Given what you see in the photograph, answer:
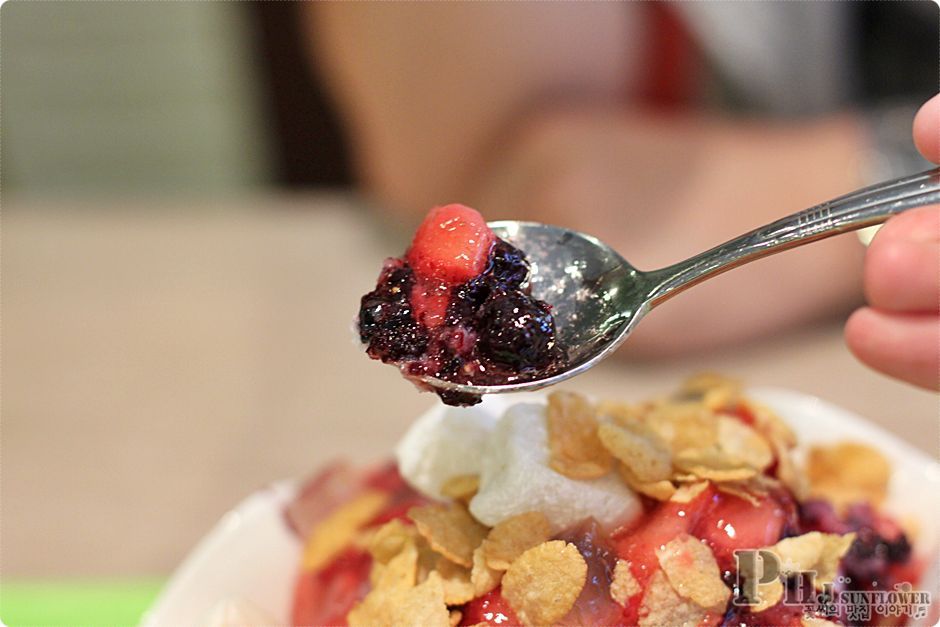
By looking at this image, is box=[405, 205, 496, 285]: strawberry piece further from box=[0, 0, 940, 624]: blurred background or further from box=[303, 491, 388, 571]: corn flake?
box=[0, 0, 940, 624]: blurred background

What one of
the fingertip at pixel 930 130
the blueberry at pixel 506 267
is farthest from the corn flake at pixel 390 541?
the fingertip at pixel 930 130

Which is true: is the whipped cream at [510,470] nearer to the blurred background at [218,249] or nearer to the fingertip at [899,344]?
the fingertip at [899,344]

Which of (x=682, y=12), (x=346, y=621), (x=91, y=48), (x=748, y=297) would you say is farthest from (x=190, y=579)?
(x=91, y=48)

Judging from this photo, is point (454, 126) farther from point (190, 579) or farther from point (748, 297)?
point (190, 579)

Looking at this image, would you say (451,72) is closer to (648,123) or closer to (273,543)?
(648,123)

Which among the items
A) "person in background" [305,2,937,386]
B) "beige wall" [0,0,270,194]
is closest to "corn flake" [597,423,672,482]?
"person in background" [305,2,937,386]

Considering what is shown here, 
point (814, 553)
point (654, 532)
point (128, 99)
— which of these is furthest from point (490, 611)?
point (128, 99)
